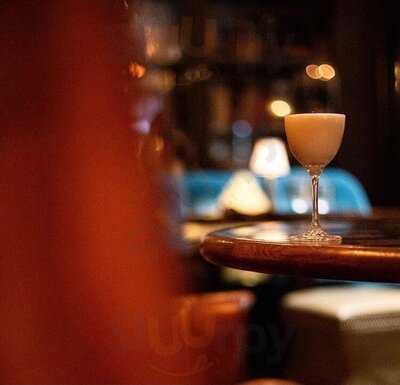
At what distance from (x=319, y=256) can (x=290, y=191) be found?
12.1ft

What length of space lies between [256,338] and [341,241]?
1.94m

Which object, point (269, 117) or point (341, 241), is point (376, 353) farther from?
point (269, 117)

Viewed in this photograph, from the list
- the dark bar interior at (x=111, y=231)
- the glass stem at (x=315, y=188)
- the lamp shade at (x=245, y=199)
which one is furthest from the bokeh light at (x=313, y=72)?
the glass stem at (x=315, y=188)

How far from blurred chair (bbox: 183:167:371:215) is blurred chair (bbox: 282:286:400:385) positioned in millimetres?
1824

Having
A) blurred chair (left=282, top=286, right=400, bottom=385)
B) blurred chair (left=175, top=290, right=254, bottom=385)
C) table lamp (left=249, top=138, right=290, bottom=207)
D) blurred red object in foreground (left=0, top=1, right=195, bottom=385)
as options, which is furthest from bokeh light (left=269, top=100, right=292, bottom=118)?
blurred red object in foreground (left=0, top=1, right=195, bottom=385)

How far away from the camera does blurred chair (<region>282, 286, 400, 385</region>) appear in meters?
2.23

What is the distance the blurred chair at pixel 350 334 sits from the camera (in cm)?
223

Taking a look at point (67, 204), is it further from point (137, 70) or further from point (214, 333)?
point (214, 333)

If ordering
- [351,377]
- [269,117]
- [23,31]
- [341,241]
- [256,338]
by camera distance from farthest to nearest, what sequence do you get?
[269,117], [256,338], [351,377], [341,241], [23,31]

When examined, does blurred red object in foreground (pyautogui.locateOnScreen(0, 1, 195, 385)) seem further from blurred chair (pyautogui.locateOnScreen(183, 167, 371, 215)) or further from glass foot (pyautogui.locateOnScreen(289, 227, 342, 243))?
blurred chair (pyautogui.locateOnScreen(183, 167, 371, 215))

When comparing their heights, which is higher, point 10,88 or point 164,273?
point 10,88

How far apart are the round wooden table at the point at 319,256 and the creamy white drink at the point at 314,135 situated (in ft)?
0.44

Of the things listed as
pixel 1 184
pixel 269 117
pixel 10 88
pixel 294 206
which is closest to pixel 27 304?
pixel 1 184

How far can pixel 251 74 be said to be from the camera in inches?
198
